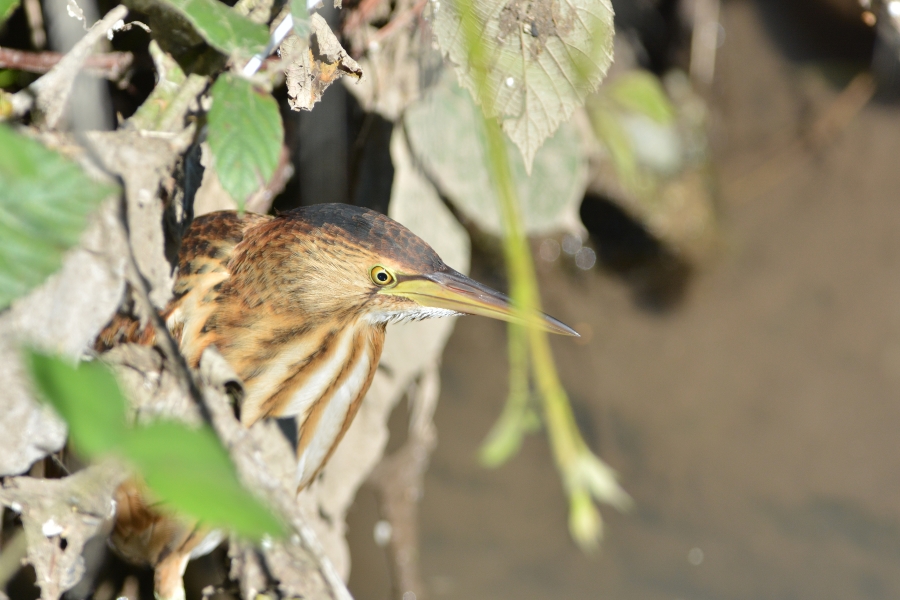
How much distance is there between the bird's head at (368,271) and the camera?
4.38 ft

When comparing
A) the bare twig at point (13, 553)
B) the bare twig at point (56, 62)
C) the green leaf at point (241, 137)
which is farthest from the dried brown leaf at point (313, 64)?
the bare twig at point (13, 553)

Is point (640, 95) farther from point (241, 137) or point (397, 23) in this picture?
point (241, 137)

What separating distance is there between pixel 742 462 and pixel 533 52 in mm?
2453

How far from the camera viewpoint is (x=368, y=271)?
53.3 inches

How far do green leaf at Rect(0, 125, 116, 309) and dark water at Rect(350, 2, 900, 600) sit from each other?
8.34 feet

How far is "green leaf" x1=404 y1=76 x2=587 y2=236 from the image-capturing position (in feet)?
6.48

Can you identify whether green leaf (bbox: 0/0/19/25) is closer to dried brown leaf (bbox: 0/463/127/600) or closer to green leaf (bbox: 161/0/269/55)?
green leaf (bbox: 161/0/269/55)

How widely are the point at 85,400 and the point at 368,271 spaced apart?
0.90m

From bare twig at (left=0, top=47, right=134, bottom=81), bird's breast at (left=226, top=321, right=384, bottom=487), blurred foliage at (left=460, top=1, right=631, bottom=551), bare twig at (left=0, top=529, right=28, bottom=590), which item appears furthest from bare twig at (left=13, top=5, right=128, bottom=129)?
blurred foliage at (left=460, top=1, right=631, bottom=551)

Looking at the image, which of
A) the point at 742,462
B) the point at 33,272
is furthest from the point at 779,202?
the point at 33,272

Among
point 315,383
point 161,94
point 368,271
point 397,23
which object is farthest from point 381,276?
point 397,23

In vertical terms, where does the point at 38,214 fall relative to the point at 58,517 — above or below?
above

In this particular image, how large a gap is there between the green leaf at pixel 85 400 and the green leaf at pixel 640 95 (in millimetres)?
2745

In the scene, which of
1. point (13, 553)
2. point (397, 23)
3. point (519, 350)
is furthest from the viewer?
point (397, 23)
